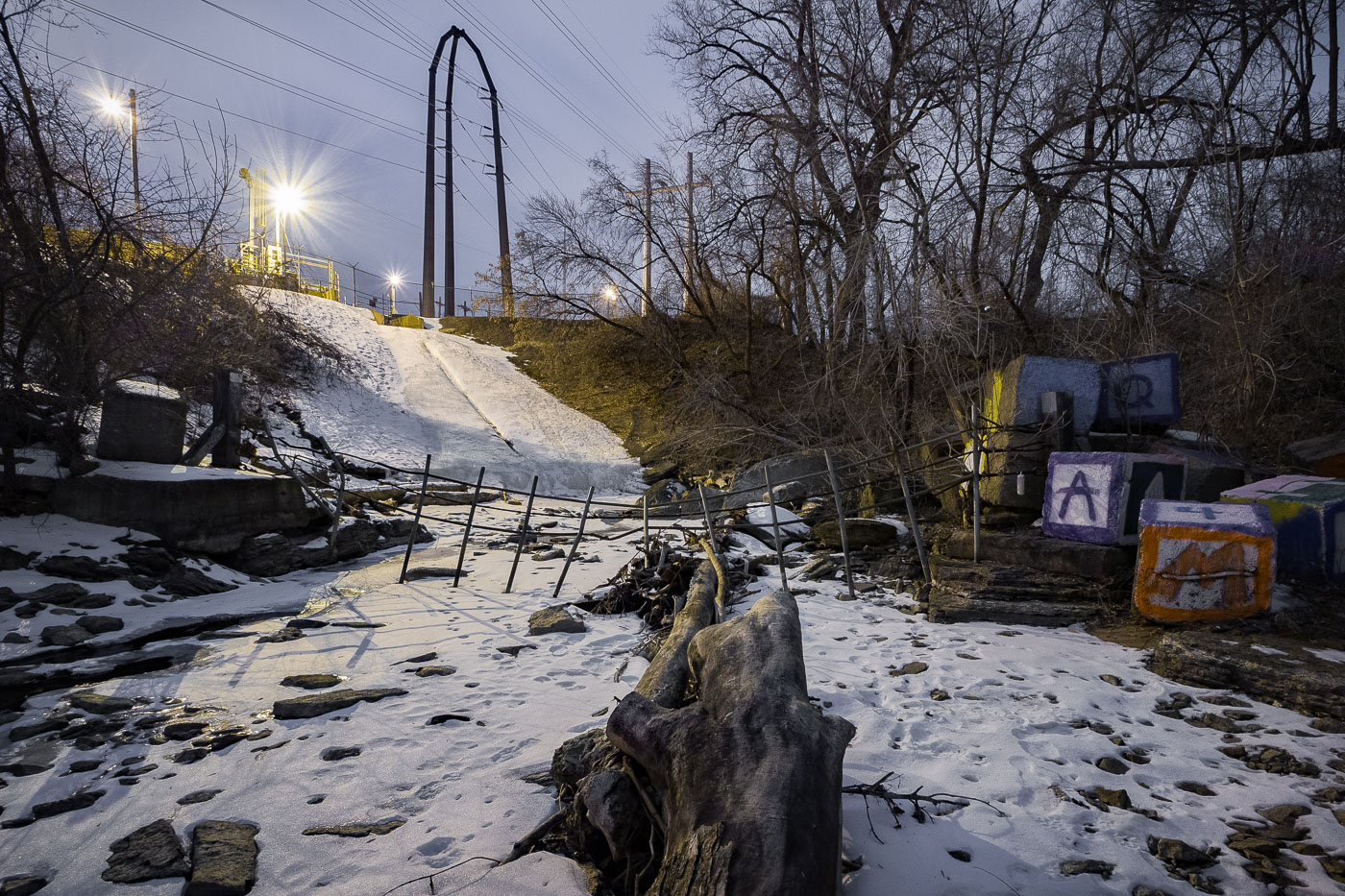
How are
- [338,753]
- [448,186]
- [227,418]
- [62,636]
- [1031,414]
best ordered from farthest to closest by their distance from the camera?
[448,186], [227,418], [1031,414], [62,636], [338,753]

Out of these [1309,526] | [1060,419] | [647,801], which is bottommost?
[647,801]

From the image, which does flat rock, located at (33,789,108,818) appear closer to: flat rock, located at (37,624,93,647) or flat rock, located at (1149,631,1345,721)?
flat rock, located at (37,624,93,647)

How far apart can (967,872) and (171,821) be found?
129 inches

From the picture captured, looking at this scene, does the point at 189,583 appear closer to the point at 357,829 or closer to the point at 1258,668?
the point at 357,829

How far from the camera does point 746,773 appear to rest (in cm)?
215

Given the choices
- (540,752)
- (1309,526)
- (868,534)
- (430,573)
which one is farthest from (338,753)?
(1309,526)

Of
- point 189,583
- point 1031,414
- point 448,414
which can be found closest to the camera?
point 1031,414

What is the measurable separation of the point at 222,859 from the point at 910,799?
2794 millimetres

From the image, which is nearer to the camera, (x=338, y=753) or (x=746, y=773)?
(x=746, y=773)

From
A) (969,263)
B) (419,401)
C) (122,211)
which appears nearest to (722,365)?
(419,401)

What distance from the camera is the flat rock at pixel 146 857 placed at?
2.50m

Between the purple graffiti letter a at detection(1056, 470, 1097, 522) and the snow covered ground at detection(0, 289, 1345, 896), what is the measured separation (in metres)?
1.22

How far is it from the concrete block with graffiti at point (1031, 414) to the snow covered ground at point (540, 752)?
5.85 ft

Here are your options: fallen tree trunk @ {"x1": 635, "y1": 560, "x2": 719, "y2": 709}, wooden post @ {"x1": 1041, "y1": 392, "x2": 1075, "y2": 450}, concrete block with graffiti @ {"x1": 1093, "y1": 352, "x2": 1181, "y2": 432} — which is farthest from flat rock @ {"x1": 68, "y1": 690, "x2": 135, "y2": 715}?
concrete block with graffiti @ {"x1": 1093, "y1": 352, "x2": 1181, "y2": 432}
